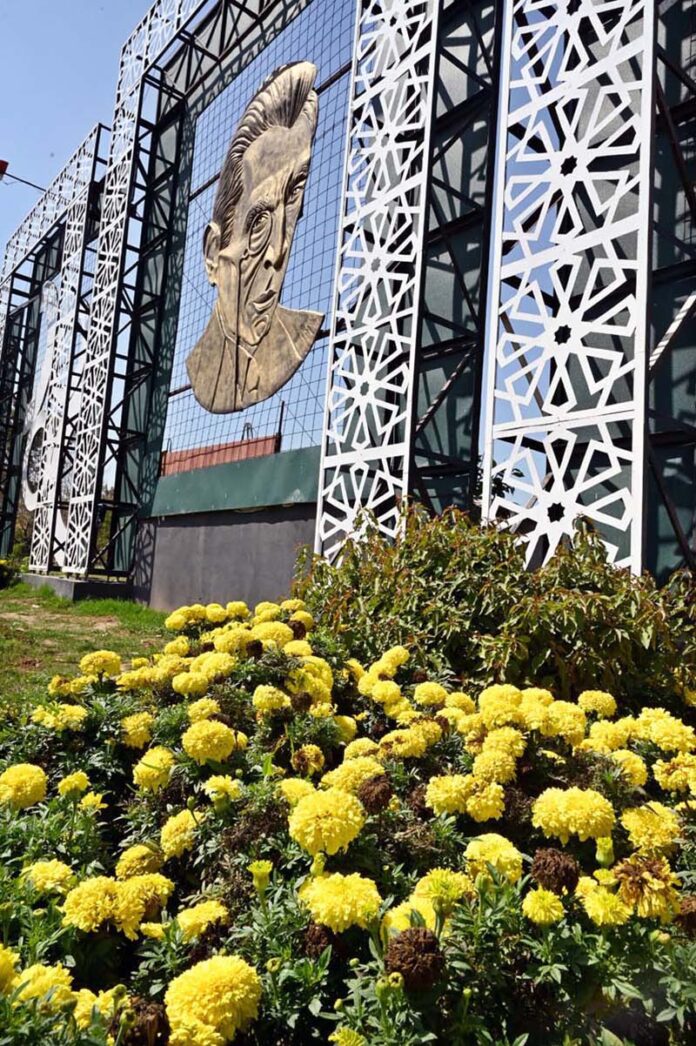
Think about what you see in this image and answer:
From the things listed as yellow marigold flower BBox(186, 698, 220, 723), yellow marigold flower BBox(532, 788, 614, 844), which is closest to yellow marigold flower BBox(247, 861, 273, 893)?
yellow marigold flower BBox(532, 788, 614, 844)

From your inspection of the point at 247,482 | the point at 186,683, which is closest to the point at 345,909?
the point at 186,683

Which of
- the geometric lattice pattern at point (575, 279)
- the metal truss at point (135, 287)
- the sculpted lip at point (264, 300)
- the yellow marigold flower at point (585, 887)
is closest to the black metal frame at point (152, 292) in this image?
the metal truss at point (135, 287)

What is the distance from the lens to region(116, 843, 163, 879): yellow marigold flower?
133cm

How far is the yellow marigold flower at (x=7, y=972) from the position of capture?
902 millimetres

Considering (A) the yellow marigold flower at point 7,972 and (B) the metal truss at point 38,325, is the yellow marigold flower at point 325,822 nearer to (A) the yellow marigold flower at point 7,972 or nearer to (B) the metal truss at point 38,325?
(A) the yellow marigold flower at point 7,972

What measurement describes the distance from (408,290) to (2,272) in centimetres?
1855

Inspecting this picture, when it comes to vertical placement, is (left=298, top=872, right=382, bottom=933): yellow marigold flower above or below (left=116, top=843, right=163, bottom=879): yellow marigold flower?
above

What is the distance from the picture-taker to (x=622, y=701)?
271 centimetres

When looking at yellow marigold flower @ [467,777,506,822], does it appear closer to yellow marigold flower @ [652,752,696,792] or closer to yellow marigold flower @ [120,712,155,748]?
yellow marigold flower @ [652,752,696,792]

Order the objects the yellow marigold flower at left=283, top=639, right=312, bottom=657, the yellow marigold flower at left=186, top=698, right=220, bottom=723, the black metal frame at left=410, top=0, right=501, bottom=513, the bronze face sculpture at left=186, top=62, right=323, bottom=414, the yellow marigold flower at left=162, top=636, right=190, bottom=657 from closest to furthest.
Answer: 1. the yellow marigold flower at left=186, top=698, right=220, bottom=723
2. the yellow marigold flower at left=283, top=639, right=312, bottom=657
3. the yellow marigold flower at left=162, top=636, right=190, bottom=657
4. the black metal frame at left=410, top=0, right=501, bottom=513
5. the bronze face sculpture at left=186, top=62, right=323, bottom=414

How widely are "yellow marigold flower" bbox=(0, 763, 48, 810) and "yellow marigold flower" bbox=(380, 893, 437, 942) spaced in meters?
0.81

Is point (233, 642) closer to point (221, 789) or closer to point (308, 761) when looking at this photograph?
point (308, 761)

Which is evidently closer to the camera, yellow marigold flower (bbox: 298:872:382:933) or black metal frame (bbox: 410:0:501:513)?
yellow marigold flower (bbox: 298:872:382:933)

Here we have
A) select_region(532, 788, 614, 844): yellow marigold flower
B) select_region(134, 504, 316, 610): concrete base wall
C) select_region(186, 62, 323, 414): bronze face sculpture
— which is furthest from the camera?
select_region(186, 62, 323, 414): bronze face sculpture
